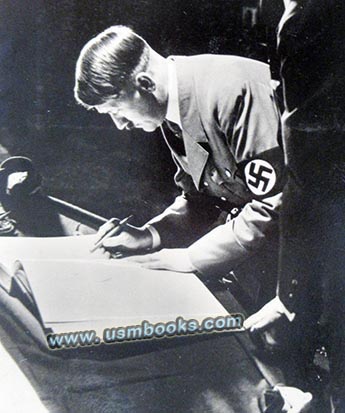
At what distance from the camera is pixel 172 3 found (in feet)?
8.13

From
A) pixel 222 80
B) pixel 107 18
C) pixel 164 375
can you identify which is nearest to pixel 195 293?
pixel 164 375

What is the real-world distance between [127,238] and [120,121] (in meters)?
0.49

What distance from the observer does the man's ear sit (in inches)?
95.3

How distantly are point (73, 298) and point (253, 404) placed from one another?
923 millimetres

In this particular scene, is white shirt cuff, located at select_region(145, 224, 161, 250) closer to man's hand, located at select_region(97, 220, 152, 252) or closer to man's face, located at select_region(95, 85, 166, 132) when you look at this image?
man's hand, located at select_region(97, 220, 152, 252)

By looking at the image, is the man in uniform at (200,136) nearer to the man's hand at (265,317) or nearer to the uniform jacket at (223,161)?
the uniform jacket at (223,161)

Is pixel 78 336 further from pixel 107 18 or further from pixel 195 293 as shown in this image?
pixel 107 18

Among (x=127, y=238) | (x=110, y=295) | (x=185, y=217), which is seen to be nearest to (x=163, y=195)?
(x=185, y=217)

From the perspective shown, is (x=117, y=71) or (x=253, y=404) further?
(x=253, y=404)

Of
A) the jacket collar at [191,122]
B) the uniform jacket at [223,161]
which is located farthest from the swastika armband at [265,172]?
the jacket collar at [191,122]

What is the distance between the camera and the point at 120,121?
2.46m

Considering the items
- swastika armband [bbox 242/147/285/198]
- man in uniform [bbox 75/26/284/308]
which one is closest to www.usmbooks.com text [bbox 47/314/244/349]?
man in uniform [bbox 75/26/284/308]

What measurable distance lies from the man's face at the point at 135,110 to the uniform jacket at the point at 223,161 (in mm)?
97

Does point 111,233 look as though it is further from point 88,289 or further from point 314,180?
point 314,180
